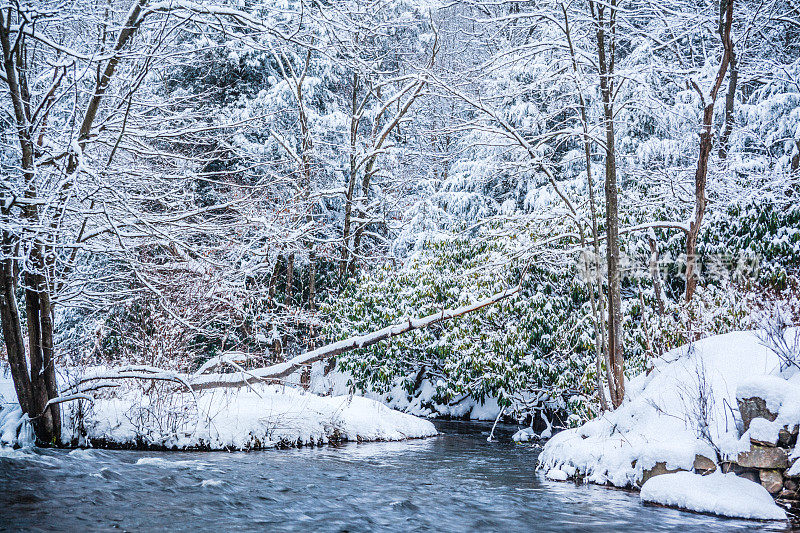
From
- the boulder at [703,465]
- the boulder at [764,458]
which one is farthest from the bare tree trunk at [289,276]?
the boulder at [764,458]

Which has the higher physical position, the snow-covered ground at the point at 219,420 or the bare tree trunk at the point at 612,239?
the bare tree trunk at the point at 612,239

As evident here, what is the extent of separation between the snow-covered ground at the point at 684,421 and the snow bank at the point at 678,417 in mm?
10

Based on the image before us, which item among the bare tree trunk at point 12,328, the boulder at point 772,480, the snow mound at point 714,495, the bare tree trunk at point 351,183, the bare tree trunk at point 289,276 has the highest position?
the bare tree trunk at point 351,183

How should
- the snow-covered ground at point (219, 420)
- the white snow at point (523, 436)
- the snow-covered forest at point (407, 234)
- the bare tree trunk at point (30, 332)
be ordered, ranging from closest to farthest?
the snow-covered forest at point (407, 234) < the bare tree trunk at point (30, 332) < the snow-covered ground at point (219, 420) < the white snow at point (523, 436)

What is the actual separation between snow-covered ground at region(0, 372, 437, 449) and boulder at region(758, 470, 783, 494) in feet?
19.3

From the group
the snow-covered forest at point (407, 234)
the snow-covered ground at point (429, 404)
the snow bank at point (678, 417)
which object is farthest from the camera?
the snow-covered ground at point (429, 404)

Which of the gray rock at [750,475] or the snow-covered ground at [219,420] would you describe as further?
the snow-covered ground at [219,420]

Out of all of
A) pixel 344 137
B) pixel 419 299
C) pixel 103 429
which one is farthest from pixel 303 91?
pixel 103 429

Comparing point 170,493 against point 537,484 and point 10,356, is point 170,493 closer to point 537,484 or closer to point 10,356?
point 10,356

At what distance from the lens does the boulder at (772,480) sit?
584cm

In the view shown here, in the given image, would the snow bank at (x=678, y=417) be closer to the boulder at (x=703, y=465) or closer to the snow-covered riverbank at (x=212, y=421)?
the boulder at (x=703, y=465)

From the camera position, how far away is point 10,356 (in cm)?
780

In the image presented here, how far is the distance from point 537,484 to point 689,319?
370 cm

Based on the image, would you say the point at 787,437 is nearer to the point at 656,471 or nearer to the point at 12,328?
the point at 656,471
